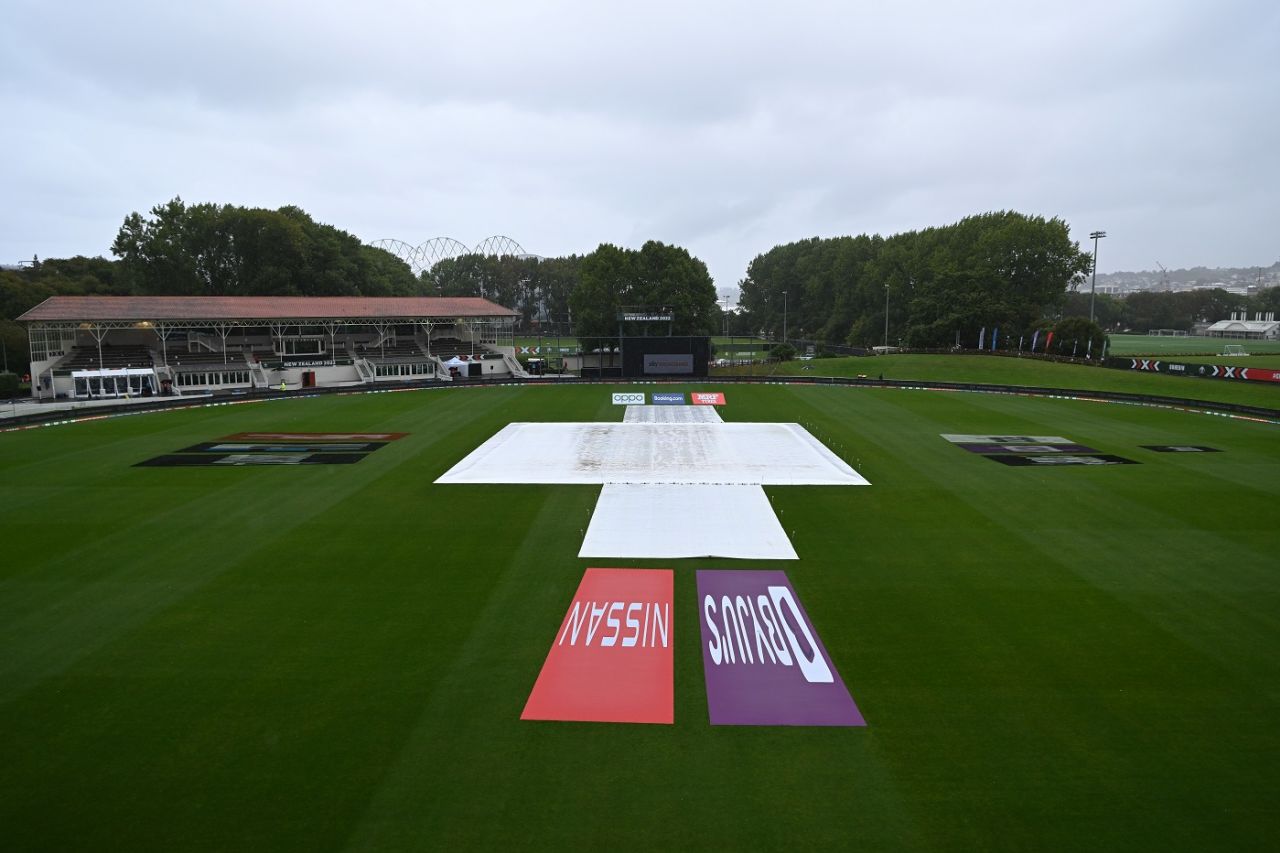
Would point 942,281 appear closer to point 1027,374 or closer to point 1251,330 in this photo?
point 1027,374

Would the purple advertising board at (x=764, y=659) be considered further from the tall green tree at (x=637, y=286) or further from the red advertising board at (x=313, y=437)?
the tall green tree at (x=637, y=286)

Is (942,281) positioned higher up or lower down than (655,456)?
higher up

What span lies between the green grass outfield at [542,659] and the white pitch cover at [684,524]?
0.81 metres

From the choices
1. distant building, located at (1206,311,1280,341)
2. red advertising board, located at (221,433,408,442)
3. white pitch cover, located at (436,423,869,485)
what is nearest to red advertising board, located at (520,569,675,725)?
white pitch cover, located at (436,423,869,485)

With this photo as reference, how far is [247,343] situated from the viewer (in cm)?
6662

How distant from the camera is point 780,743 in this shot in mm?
9812

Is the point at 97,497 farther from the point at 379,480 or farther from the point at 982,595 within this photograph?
the point at 982,595

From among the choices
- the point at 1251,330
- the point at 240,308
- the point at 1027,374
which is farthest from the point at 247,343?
the point at 1251,330

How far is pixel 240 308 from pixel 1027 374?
65558 mm

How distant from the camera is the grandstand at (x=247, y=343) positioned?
54.8 metres

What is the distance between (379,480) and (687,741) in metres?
18.2

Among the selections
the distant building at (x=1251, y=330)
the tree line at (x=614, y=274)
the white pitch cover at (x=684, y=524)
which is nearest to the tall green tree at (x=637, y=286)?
the tree line at (x=614, y=274)

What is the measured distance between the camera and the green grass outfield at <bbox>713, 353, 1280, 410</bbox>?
161 ft

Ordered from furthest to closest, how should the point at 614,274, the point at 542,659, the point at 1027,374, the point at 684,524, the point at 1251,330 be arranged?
the point at 1251,330 < the point at 614,274 < the point at 1027,374 < the point at 684,524 < the point at 542,659
